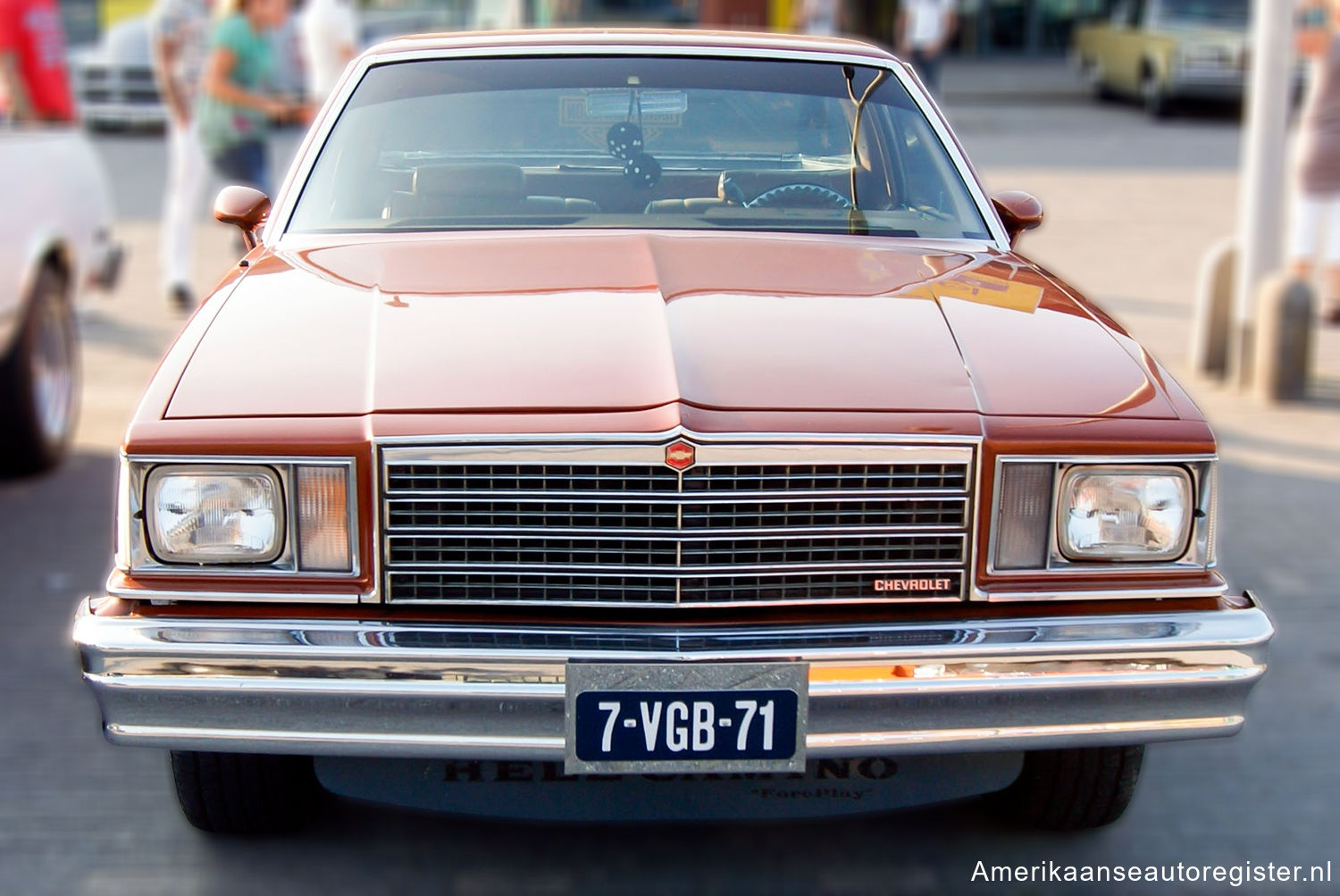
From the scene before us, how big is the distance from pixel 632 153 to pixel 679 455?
4.98 feet

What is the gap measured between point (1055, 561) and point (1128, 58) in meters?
19.8

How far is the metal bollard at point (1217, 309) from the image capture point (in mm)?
7727

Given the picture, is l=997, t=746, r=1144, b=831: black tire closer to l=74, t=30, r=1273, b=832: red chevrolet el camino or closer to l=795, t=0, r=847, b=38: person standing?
l=74, t=30, r=1273, b=832: red chevrolet el camino

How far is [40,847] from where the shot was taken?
10.9 ft

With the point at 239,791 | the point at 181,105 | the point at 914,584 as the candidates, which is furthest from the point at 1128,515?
the point at 181,105

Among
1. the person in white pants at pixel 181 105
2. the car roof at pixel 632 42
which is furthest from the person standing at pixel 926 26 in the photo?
the car roof at pixel 632 42

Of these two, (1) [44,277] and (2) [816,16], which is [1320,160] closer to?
(1) [44,277]

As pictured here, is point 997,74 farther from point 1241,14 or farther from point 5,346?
point 5,346

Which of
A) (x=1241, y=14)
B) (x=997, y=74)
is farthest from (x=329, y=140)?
(x=997, y=74)

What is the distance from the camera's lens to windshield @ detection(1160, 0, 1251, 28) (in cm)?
1977

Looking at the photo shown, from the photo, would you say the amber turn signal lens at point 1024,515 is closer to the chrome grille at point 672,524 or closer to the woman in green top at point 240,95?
→ the chrome grille at point 672,524

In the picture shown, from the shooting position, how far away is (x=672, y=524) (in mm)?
2752

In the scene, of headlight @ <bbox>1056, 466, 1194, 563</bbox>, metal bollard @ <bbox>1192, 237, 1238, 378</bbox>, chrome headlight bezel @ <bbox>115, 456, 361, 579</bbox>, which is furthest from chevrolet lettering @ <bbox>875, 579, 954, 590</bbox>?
metal bollard @ <bbox>1192, 237, 1238, 378</bbox>

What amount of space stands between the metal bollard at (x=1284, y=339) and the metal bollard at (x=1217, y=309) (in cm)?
45
